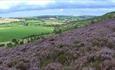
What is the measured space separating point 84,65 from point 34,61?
4.28 metres

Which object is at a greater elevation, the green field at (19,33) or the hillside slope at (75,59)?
the hillside slope at (75,59)

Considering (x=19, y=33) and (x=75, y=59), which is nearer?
(x=75, y=59)

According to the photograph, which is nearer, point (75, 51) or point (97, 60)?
point (97, 60)

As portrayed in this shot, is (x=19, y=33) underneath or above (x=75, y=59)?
underneath

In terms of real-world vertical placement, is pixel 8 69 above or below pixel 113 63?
below

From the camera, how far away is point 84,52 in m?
17.1

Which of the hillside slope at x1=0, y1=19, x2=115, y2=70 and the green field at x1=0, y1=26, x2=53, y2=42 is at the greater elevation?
the hillside slope at x1=0, y1=19, x2=115, y2=70

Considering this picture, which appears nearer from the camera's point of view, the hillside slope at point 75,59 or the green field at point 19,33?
the hillside slope at point 75,59

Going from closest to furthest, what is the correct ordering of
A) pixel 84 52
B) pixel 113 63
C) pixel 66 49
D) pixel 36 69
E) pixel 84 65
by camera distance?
pixel 113 63 < pixel 84 65 < pixel 36 69 < pixel 84 52 < pixel 66 49

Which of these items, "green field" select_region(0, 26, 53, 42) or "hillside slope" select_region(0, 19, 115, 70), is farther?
"green field" select_region(0, 26, 53, 42)

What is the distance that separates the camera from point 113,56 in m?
14.3

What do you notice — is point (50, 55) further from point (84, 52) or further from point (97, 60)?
point (97, 60)

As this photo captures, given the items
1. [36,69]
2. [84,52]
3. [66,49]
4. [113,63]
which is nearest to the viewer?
[113,63]

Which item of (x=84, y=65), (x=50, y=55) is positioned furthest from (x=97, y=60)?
(x=50, y=55)
